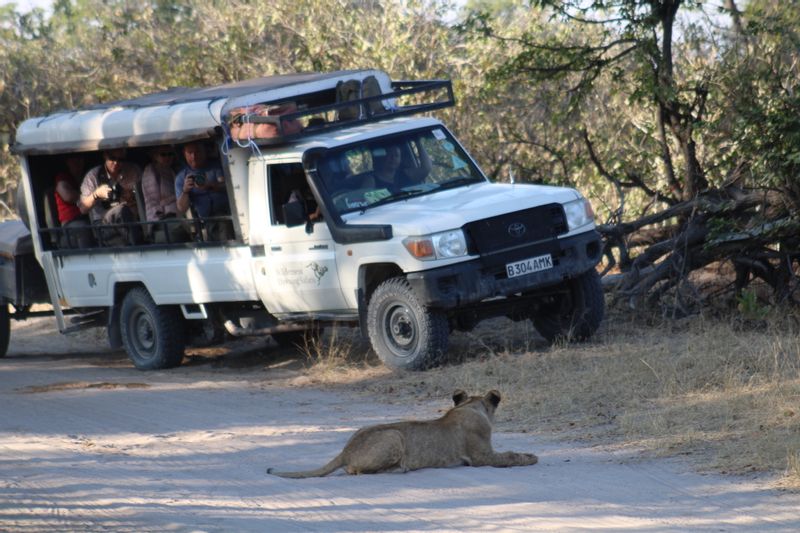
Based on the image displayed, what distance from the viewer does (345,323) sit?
35.9 feet

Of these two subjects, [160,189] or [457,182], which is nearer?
[457,182]

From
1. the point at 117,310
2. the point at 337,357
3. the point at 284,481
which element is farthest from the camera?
the point at 117,310

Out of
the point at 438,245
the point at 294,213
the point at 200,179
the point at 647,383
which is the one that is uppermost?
the point at 200,179

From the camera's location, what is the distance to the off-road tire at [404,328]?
9.98 metres

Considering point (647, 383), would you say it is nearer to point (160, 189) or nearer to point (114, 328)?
point (160, 189)

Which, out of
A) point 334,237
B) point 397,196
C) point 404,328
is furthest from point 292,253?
point 404,328

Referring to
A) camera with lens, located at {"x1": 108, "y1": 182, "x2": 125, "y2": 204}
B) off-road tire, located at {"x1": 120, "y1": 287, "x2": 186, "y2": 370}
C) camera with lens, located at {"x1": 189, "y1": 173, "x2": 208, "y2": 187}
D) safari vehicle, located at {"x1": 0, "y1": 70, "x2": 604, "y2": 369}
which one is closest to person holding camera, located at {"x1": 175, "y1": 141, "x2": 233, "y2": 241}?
camera with lens, located at {"x1": 189, "y1": 173, "x2": 208, "y2": 187}

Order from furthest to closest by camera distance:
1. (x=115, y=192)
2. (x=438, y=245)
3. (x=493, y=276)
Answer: (x=115, y=192), (x=493, y=276), (x=438, y=245)

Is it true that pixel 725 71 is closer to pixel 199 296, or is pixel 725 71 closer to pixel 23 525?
pixel 199 296

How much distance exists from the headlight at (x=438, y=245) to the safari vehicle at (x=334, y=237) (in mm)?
11

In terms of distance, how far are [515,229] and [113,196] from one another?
4.54 meters

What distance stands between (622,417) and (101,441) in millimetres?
3484

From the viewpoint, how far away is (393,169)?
10.7 meters

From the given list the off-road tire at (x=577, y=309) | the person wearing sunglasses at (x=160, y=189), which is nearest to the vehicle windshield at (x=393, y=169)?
the off-road tire at (x=577, y=309)
